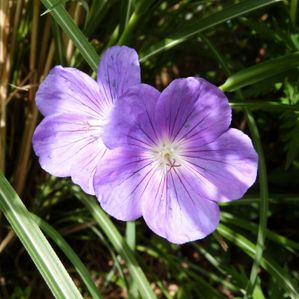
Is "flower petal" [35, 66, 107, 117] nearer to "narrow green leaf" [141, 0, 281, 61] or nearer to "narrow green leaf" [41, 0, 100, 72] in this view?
"narrow green leaf" [41, 0, 100, 72]

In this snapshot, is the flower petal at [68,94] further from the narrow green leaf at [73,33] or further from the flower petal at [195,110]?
the flower petal at [195,110]

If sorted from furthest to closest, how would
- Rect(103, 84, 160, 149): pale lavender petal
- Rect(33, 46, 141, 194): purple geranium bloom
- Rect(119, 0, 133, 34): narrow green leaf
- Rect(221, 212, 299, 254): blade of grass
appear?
1. Rect(221, 212, 299, 254): blade of grass
2. Rect(119, 0, 133, 34): narrow green leaf
3. Rect(33, 46, 141, 194): purple geranium bloom
4. Rect(103, 84, 160, 149): pale lavender petal

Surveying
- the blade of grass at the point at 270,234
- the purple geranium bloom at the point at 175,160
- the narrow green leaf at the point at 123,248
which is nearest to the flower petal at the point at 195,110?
the purple geranium bloom at the point at 175,160

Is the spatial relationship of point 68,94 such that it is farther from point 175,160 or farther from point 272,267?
point 272,267

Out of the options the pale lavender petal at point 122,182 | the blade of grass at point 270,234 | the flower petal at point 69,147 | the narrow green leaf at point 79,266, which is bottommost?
the blade of grass at point 270,234

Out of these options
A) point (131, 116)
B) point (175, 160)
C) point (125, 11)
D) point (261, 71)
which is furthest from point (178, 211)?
point (125, 11)

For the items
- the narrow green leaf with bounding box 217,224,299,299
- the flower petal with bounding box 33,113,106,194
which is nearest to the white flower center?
the flower petal with bounding box 33,113,106,194

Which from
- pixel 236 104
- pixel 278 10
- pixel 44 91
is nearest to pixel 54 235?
pixel 44 91

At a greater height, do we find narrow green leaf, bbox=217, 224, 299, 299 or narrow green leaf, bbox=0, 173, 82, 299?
narrow green leaf, bbox=0, 173, 82, 299
